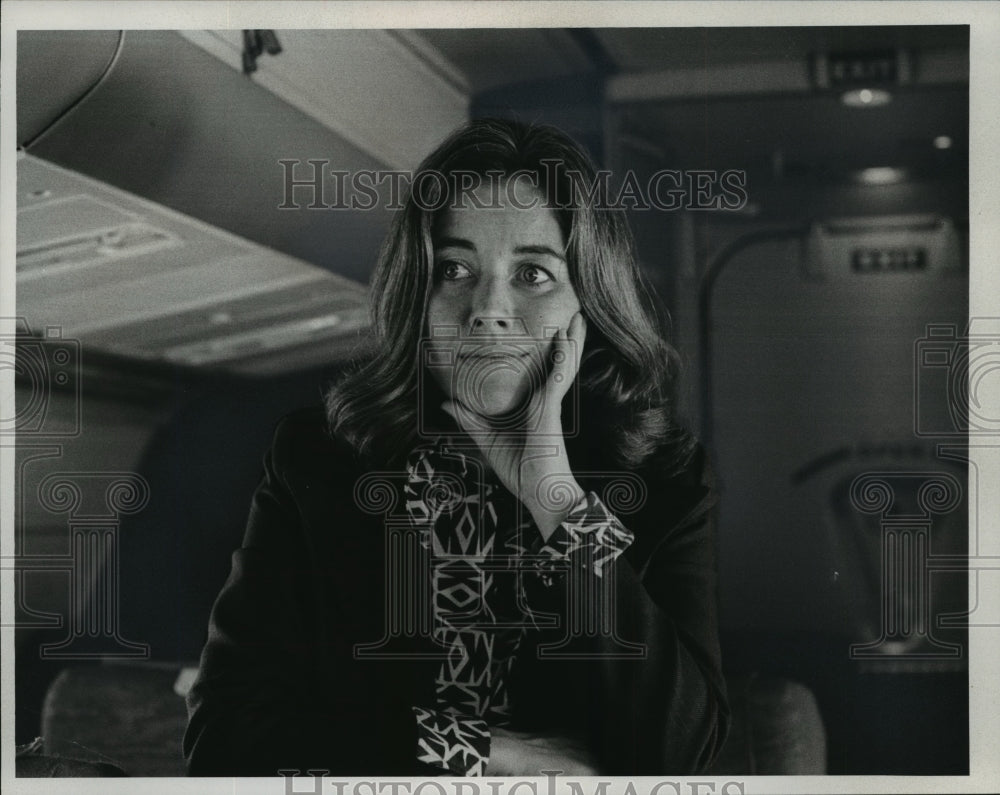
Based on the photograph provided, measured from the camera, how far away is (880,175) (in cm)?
277

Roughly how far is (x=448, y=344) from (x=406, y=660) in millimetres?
725

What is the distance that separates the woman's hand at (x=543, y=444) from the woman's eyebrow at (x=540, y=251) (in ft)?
0.47

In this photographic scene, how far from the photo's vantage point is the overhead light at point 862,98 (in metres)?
2.76

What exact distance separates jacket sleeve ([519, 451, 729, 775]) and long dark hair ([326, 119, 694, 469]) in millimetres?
136

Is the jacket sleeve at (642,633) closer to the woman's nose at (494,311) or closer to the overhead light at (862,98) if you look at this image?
the woman's nose at (494,311)

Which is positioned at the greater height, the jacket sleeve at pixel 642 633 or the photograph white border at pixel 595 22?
the photograph white border at pixel 595 22

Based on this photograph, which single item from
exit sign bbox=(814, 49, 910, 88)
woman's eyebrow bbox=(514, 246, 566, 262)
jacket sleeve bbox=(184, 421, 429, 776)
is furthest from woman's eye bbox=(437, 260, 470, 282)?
exit sign bbox=(814, 49, 910, 88)

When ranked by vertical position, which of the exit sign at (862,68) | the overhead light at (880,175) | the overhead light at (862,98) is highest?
the exit sign at (862,68)

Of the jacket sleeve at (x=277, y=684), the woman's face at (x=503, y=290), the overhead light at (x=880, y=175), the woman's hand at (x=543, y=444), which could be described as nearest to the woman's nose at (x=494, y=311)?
the woman's face at (x=503, y=290)

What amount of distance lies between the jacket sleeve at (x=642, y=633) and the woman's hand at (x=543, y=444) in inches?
2.2

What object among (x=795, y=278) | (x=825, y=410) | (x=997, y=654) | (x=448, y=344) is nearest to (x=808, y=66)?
(x=795, y=278)

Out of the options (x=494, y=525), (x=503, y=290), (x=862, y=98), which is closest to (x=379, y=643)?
(x=494, y=525)

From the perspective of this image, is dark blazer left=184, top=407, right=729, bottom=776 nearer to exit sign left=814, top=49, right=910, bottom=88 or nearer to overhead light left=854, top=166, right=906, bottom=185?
overhead light left=854, top=166, right=906, bottom=185

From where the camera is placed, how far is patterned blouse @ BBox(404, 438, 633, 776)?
274cm
